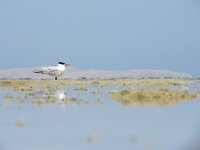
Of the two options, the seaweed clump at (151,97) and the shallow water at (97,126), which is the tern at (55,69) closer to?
the seaweed clump at (151,97)

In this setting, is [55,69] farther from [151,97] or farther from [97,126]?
[97,126]

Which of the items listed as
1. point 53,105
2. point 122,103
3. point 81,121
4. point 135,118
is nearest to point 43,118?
point 81,121

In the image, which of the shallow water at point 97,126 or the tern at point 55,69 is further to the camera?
the tern at point 55,69

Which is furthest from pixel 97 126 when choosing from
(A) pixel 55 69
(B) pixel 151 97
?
(A) pixel 55 69

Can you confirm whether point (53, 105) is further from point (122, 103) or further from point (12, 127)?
point (12, 127)

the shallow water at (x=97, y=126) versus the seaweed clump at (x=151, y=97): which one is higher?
the seaweed clump at (x=151, y=97)

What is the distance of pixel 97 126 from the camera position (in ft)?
45.3

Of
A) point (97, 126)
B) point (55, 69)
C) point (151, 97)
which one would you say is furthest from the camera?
point (55, 69)

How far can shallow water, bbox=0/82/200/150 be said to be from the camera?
11.6 m

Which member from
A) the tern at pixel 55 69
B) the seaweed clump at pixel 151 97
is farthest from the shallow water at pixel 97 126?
the tern at pixel 55 69

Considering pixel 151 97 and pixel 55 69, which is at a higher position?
pixel 55 69

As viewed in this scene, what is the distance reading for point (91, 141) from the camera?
38.7 feet

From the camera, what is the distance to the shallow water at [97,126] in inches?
456

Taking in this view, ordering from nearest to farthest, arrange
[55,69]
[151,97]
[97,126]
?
[97,126] < [151,97] < [55,69]
